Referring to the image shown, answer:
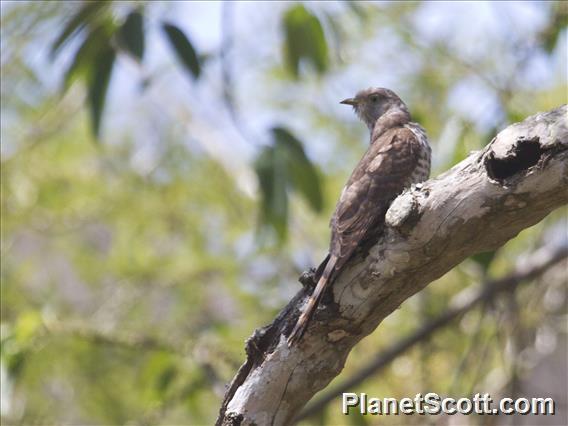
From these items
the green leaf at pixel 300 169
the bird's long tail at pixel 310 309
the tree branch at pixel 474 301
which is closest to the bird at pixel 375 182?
the bird's long tail at pixel 310 309

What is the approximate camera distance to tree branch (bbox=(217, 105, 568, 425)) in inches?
86.7

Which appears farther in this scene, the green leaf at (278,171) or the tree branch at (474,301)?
the tree branch at (474,301)

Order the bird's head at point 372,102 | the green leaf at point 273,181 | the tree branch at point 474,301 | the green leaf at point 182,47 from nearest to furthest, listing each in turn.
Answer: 1. the green leaf at point 182,47
2. the green leaf at point 273,181
3. the bird's head at point 372,102
4. the tree branch at point 474,301

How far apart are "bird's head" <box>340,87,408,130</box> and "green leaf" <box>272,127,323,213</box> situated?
0.34 m

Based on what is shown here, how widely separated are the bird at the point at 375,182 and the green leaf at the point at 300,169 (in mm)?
333

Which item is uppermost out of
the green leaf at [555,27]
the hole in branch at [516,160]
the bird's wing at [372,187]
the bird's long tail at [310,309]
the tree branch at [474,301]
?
the green leaf at [555,27]

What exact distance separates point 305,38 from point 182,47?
0.77 meters

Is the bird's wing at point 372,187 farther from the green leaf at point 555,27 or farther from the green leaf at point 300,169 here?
the green leaf at point 555,27

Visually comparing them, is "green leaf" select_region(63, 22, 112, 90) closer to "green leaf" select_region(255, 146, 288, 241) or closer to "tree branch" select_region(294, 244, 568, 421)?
"green leaf" select_region(255, 146, 288, 241)

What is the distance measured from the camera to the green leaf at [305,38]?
15.2 feet

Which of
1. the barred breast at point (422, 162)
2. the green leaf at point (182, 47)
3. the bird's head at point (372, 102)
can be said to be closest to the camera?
the barred breast at point (422, 162)

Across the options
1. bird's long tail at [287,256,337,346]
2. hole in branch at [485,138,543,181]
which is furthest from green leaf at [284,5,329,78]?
hole in branch at [485,138,543,181]

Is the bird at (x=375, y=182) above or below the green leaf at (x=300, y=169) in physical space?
below

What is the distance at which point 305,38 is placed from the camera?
4.67 meters
